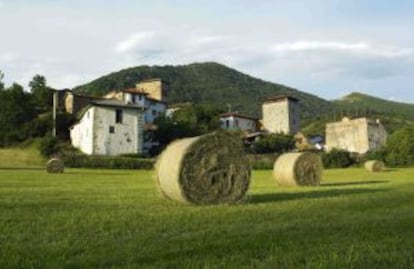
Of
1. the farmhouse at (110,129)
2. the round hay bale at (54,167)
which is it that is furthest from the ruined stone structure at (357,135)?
the round hay bale at (54,167)

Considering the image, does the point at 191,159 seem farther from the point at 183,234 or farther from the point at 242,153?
the point at 183,234

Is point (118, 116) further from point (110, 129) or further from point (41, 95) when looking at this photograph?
point (41, 95)

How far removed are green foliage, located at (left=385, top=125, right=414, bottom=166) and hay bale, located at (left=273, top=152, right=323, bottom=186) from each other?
51.2 m

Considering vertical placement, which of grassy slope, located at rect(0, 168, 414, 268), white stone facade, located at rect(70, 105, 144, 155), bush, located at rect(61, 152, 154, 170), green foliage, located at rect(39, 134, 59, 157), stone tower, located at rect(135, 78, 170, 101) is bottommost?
grassy slope, located at rect(0, 168, 414, 268)

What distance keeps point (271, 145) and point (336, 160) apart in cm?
1669

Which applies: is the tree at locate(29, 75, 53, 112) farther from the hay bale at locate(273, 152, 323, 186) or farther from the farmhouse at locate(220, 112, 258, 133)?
the hay bale at locate(273, 152, 323, 186)

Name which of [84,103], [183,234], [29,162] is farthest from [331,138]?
[183,234]

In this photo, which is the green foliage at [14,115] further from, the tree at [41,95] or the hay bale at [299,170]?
the hay bale at [299,170]

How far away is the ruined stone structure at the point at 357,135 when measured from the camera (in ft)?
426

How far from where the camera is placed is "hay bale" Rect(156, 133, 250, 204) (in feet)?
57.8

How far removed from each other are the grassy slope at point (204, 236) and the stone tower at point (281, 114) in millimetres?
122430

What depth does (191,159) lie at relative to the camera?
18.1 metres

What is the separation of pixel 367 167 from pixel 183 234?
169 feet

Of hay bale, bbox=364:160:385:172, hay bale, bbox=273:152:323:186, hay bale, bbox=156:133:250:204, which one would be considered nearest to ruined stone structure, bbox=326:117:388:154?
hay bale, bbox=364:160:385:172
